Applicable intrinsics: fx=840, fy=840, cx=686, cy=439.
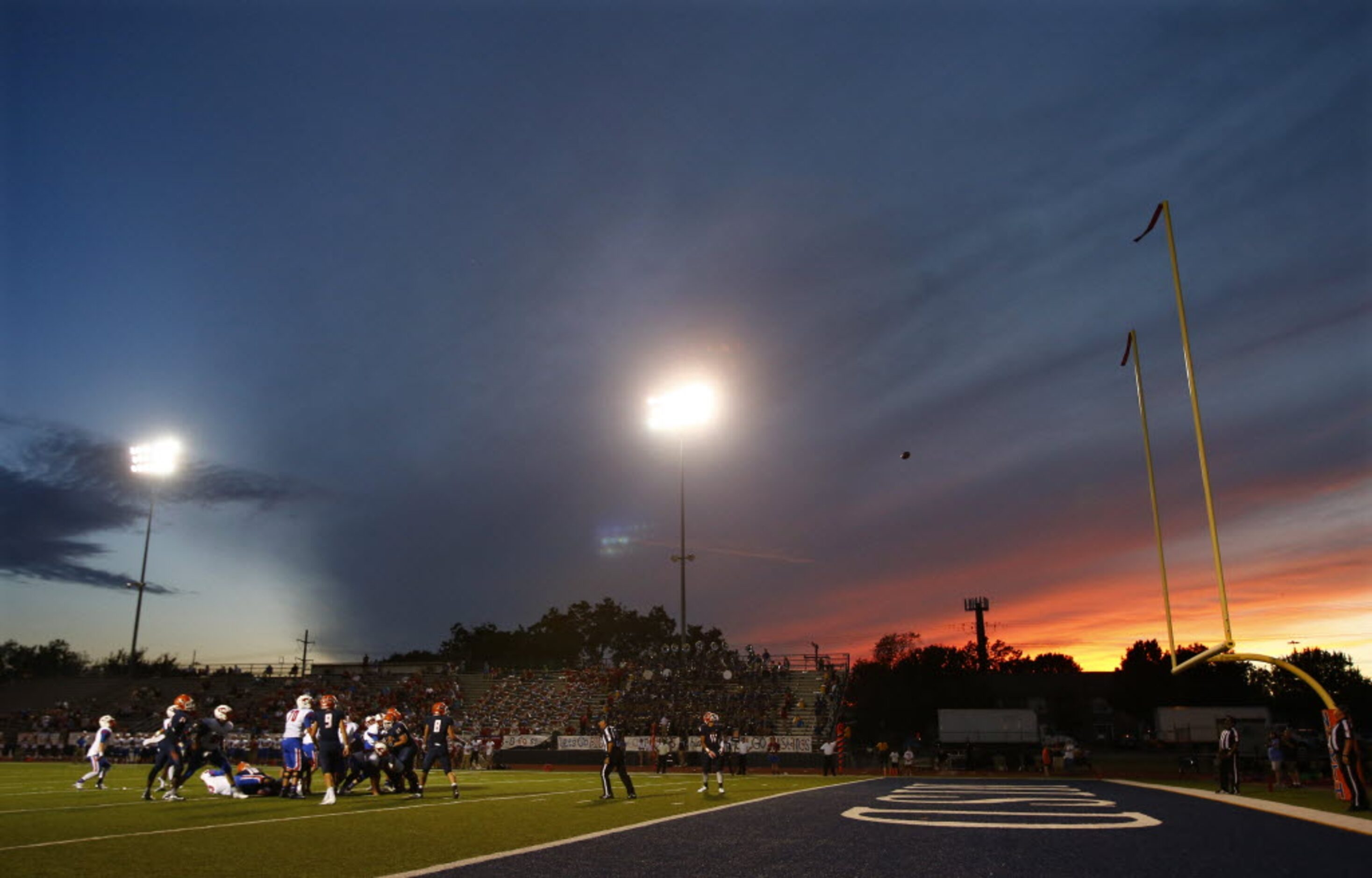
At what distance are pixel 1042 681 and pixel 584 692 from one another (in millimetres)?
59116

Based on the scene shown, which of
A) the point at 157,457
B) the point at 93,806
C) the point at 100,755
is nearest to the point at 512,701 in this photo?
the point at 157,457

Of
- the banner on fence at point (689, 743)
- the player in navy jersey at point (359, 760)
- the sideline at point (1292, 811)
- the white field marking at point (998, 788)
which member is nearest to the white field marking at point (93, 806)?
the player in navy jersey at point (359, 760)

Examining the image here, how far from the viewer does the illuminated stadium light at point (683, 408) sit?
123 ft

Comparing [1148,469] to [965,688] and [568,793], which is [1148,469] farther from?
[965,688]

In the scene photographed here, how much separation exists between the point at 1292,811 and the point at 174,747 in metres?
18.7

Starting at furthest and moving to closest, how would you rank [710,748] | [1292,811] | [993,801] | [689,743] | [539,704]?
[539,704]
[689,743]
[710,748]
[993,801]
[1292,811]

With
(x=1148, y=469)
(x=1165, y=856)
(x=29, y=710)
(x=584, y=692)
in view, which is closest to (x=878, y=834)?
(x=1165, y=856)

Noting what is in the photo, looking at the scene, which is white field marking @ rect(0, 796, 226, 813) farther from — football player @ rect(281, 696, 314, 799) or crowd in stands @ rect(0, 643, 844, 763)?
crowd in stands @ rect(0, 643, 844, 763)

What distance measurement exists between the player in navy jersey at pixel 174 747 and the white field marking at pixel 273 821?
4.44 m

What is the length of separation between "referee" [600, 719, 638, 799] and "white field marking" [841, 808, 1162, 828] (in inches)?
173

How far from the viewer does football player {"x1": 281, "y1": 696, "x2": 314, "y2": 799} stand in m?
15.5

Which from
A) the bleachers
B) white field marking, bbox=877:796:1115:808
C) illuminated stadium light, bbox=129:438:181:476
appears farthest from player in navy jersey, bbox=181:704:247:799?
illuminated stadium light, bbox=129:438:181:476

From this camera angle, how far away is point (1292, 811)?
1278 cm

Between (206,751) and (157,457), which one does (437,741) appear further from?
(157,457)
